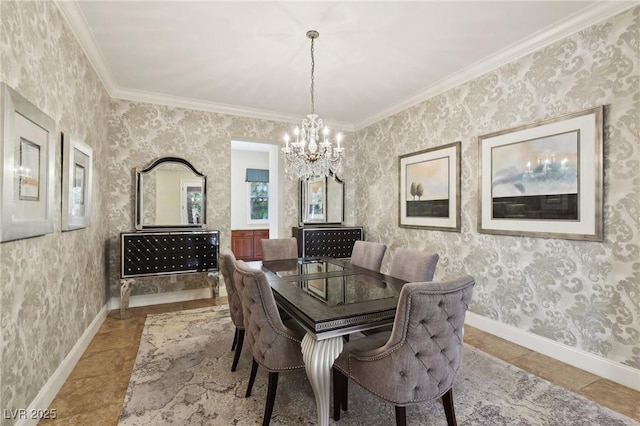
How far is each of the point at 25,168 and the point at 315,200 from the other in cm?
375

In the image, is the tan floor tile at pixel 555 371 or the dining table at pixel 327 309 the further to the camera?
the tan floor tile at pixel 555 371

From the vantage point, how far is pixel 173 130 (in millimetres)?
4109

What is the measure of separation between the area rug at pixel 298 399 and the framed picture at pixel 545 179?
121cm

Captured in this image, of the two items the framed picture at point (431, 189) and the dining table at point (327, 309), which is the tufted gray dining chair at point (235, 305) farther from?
the framed picture at point (431, 189)

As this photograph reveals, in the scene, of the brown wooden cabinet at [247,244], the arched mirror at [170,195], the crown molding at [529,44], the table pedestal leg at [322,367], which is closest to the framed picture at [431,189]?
the crown molding at [529,44]

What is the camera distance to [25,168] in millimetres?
1642

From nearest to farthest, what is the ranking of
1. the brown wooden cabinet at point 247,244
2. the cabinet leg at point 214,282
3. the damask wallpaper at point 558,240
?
the damask wallpaper at point 558,240, the cabinet leg at point 214,282, the brown wooden cabinet at point 247,244

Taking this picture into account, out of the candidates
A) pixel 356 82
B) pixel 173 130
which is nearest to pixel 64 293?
pixel 173 130

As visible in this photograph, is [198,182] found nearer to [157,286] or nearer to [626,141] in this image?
[157,286]

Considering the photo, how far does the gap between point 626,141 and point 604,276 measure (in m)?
1.01

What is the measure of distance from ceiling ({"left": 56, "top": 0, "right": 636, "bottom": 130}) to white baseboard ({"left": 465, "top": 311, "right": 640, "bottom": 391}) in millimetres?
2604

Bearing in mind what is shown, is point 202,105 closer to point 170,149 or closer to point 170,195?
point 170,149

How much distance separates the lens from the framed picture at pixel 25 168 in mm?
1418

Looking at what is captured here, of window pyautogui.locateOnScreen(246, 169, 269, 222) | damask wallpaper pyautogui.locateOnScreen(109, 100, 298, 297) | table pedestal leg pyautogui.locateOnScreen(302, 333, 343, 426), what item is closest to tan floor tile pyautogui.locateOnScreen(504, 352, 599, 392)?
table pedestal leg pyautogui.locateOnScreen(302, 333, 343, 426)
